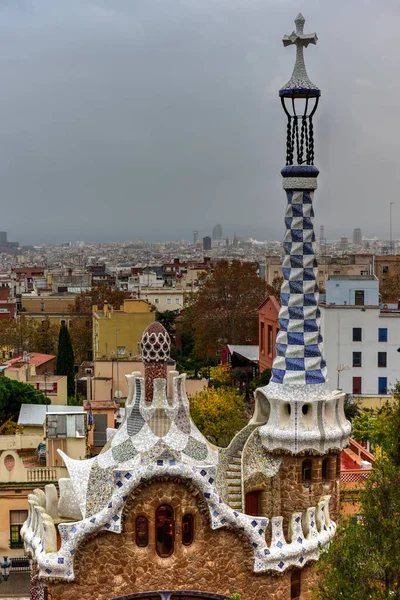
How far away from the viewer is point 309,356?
1309 centimetres

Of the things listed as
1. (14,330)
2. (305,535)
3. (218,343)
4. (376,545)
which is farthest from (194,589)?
(14,330)

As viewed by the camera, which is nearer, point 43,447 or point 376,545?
point 376,545

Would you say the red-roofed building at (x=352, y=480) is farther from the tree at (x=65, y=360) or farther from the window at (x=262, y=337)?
the tree at (x=65, y=360)

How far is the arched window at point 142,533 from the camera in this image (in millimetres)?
11875

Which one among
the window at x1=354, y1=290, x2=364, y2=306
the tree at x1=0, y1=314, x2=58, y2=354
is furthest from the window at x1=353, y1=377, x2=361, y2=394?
the tree at x1=0, y1=314, x2=58, y2=354

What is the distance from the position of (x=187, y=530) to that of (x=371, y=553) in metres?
2.64

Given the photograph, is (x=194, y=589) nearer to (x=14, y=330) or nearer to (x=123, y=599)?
(x=123, y=599)

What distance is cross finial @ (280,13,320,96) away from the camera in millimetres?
13273

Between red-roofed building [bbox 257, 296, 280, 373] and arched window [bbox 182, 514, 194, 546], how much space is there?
88.7 feet

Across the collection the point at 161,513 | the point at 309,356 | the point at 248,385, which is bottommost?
the point at 248,385

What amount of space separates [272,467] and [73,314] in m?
54.1

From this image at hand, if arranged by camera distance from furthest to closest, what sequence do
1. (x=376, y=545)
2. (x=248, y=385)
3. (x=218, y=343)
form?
(x=218, y=343), (x=248, y=385), (x=376, y=545)

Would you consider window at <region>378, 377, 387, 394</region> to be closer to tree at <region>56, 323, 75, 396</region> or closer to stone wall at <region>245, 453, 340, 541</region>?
tree at <region>56, 323, 75, 396</region>

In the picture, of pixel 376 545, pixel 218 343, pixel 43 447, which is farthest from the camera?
pixel 218 343
